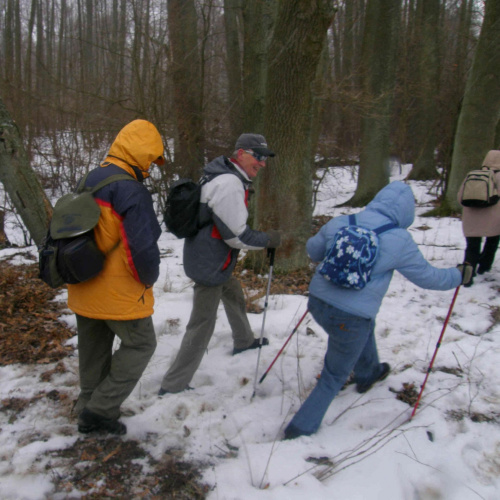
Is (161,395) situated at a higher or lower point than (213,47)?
lower

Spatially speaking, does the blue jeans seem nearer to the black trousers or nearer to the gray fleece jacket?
the gray fleece jacket

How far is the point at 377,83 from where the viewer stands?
11219 mm

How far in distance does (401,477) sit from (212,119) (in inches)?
366

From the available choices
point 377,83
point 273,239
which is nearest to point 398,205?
point 273,239

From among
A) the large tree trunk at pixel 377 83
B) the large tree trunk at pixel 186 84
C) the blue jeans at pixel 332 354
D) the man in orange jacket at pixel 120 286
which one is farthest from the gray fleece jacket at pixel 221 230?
the large tree trunk at pixel 377 83

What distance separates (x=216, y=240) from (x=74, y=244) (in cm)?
Answer: 106

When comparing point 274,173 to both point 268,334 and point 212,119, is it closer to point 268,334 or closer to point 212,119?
point 268,334

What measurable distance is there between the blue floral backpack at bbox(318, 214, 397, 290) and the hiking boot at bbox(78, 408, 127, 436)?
1730mm

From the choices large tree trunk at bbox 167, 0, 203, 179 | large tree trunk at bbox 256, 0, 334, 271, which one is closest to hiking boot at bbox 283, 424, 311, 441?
large tree trunk at bbox 256, 0, 334, 271

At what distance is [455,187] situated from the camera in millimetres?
8711

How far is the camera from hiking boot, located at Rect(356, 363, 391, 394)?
134 inches

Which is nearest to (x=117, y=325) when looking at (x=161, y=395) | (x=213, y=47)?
(x=161, y=395)

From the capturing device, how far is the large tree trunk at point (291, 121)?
532cm

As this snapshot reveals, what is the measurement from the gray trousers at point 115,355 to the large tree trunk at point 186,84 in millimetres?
7747
